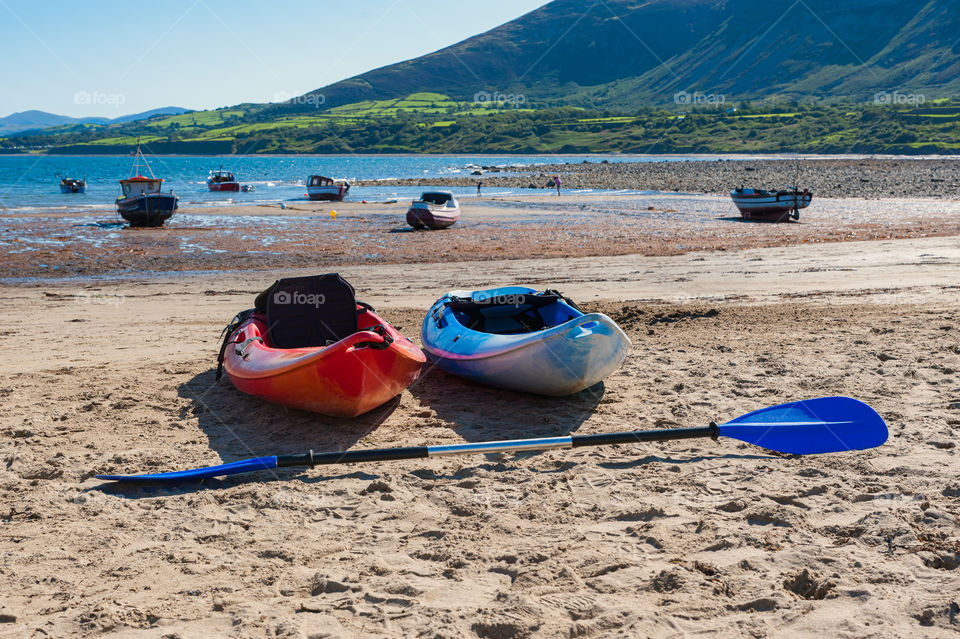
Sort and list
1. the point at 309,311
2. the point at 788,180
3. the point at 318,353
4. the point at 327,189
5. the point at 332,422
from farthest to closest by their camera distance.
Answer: the point at 788,180 < the point at 327,189 < the point at 309,311 < the point at 332,422 < the point at 318,353

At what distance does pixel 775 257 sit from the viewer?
17.8m

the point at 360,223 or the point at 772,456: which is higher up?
the point at 360,223

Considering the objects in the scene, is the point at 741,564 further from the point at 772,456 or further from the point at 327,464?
the point at 327,464

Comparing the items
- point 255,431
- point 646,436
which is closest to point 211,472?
point 255,431

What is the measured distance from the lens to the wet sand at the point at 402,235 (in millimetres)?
19234

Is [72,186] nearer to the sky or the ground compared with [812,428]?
nearer to the sky

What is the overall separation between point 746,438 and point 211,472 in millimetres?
4322

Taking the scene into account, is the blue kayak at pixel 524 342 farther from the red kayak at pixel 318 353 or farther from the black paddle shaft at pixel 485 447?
the black paddle shaft at pixel 485 447

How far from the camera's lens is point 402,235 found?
86.4 feet

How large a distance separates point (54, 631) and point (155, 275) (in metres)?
14.2

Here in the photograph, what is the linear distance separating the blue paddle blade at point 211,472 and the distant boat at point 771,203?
26467 mm

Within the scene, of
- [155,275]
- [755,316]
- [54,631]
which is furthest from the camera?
[155,275]

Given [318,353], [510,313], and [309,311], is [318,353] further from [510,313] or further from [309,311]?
[510,313]

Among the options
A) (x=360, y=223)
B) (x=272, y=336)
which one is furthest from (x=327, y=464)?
(x=360, y=223)
